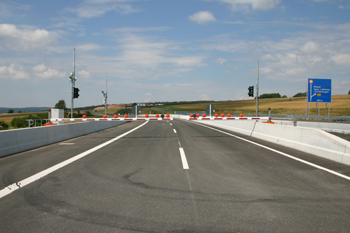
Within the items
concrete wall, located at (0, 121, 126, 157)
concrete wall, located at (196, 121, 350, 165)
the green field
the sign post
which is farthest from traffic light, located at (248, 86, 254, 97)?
the green field

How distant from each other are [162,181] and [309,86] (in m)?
36.6

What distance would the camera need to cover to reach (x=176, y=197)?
16.2ft

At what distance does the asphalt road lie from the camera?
383 cm

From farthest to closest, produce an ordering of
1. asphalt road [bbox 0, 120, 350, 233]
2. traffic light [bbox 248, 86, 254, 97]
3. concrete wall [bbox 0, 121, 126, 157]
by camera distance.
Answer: traffic light [bbox 248, 86, 254, 97], concrete wall [bbox 0, 121, 126, 157], asphalt road [bbox 0, 120, 350, 233]

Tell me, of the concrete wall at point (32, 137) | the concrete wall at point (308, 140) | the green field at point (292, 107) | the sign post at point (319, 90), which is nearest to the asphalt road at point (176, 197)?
the concrete wall at point (308, 140)

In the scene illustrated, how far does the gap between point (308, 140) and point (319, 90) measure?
30.9 metres

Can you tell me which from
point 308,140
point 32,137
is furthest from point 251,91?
point 32,137

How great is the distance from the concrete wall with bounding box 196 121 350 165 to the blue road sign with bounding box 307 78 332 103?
968 inches

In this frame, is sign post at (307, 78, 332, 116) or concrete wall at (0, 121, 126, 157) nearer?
concrete wall at (0, 121, 126, 157)

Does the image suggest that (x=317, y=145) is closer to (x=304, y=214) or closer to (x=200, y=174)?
(x=200, y=174)

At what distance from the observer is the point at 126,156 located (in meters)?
9.44

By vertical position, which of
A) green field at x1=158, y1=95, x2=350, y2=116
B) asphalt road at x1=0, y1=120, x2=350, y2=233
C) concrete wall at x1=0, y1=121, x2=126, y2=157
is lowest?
asphalt road at x1=0, y1=120, x2=350, y2=233

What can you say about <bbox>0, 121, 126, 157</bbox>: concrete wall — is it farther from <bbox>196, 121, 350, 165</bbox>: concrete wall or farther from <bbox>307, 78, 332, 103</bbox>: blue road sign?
<bbox>307, 78, 332, 103</bbox>: blue road sign

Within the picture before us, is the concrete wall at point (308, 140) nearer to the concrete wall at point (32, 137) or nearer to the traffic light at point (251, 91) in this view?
the concrete wall at point (32, 137)
